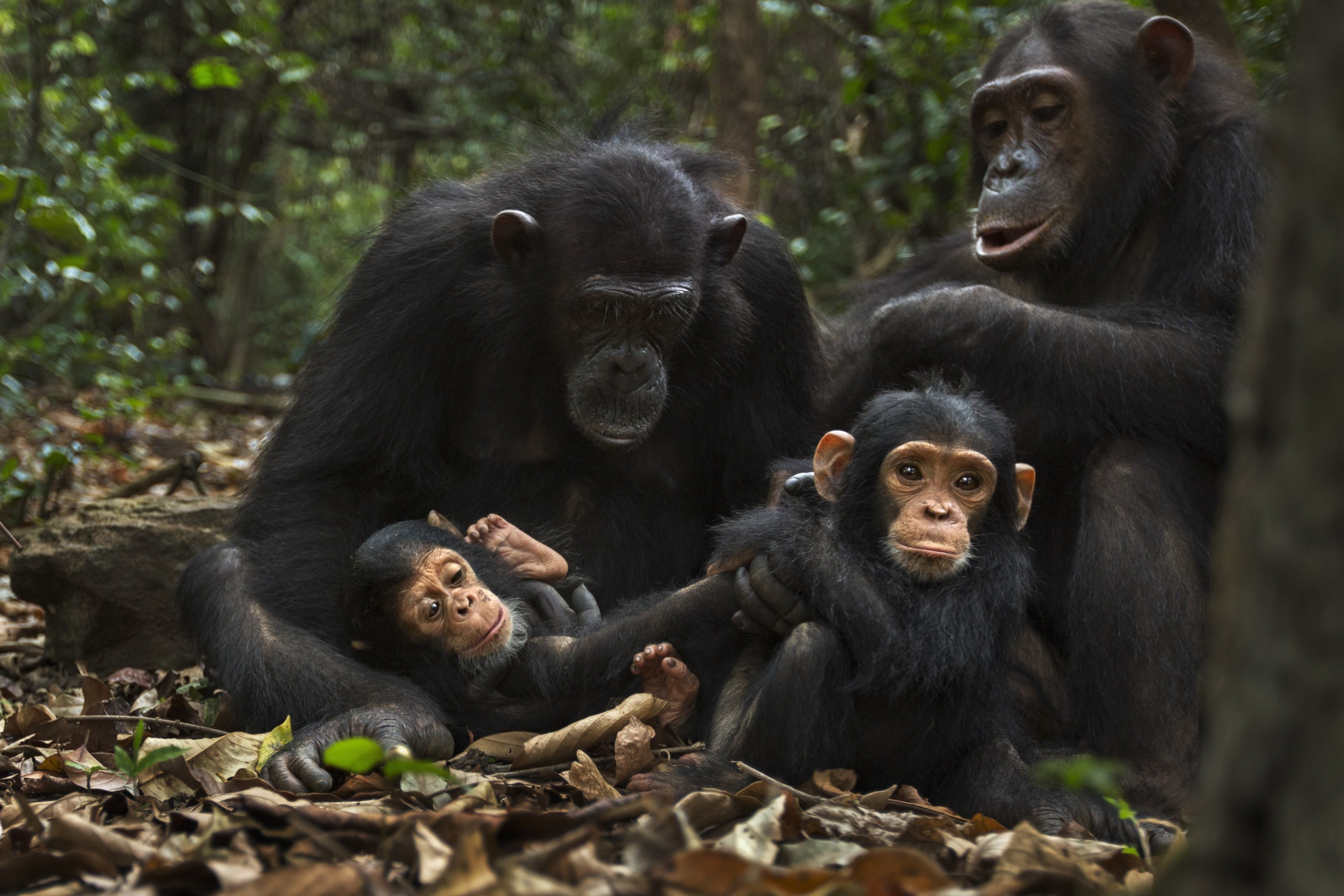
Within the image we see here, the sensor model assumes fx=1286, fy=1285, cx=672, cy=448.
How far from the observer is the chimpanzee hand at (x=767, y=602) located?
3.80m

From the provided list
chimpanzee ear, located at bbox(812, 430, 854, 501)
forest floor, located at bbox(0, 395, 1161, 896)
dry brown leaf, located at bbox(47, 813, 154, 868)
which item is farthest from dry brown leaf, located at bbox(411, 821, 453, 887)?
chimpanzee ear, located at bbox(812, 430, 854, 501)

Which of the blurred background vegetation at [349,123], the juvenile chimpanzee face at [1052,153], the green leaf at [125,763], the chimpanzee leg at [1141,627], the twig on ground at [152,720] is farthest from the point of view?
the blurred background vegetation at [349,123]

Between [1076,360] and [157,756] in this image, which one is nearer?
[157,756]

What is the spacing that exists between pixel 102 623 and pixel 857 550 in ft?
11.5

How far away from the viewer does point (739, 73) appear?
855 cm

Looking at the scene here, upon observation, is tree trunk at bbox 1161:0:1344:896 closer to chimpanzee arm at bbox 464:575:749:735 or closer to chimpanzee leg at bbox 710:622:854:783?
chimpanzee leg at bbox 710:622:854:783

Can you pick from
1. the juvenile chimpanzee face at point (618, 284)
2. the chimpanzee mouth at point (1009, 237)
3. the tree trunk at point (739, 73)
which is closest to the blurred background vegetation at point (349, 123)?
the tree trunk at point (739, 73)

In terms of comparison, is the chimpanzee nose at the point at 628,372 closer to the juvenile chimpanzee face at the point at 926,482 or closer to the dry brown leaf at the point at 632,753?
the juvenile chimpanzee face at the point at 926,482

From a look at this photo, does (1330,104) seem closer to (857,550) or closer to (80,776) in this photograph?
(857,550)

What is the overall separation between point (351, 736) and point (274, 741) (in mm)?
299

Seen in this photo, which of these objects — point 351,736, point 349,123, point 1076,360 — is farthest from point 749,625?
point 349,123

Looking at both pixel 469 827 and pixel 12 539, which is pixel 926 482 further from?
pixel 12 539

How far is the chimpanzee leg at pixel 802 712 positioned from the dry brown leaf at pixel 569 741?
47 centimetres

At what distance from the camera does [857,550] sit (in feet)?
12.5
